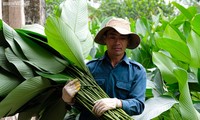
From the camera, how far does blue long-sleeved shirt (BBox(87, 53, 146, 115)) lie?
145cm

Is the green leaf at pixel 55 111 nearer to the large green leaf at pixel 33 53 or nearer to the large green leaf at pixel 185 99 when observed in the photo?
the large green leaf at pixel 33 53

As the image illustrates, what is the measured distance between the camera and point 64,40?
4.59ft

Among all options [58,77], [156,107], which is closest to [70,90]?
[58,77]

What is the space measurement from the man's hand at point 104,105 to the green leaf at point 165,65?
34 centimetres

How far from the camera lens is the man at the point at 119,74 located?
142cm

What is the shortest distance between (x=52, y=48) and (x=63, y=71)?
0.11m

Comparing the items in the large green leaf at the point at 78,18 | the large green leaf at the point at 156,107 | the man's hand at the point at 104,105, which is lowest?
the large green leaf at the point at 156,107

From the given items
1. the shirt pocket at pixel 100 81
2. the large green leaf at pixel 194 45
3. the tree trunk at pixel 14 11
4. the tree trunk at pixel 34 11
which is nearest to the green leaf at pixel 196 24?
the large green leaf at pixel 194 45

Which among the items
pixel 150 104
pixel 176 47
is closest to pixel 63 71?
pixel 150 104

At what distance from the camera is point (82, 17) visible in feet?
5.37

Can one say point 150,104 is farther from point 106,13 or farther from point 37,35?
point 106,13

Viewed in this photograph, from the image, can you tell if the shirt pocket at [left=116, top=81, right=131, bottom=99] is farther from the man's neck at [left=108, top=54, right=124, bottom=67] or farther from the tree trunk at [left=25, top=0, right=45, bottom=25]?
the tree trunk at [left=25, top=0, right=45, bottom=25]

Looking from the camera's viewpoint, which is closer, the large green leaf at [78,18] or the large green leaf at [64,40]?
the large green leaf at [64,40]

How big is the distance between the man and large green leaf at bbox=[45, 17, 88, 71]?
0.10 metres
